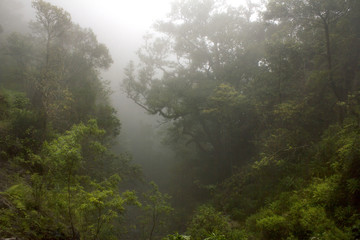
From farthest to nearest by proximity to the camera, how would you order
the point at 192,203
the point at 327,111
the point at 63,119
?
1. the point at 192,203
2. the point at 63,119
3. the point at 327,111

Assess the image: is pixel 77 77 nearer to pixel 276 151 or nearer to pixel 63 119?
pixel 63 119

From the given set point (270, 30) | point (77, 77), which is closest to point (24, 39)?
point (77, 77)

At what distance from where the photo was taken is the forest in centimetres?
530

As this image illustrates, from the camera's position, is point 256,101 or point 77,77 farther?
point 77,77

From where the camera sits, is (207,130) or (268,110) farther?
(207,130)

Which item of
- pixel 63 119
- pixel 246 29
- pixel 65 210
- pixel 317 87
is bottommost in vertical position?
pixel 65 210

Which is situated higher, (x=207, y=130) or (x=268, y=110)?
(x=207, y=130)

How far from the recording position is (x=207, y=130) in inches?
675

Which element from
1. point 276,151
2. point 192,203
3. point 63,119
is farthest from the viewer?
point 192,203

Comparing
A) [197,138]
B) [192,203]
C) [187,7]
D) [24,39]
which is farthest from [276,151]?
[24,39]

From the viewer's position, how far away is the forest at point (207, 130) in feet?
17.4

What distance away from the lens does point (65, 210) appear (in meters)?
5.44

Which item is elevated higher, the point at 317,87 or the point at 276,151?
the point at 317,87

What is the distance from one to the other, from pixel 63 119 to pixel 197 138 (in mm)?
10302
